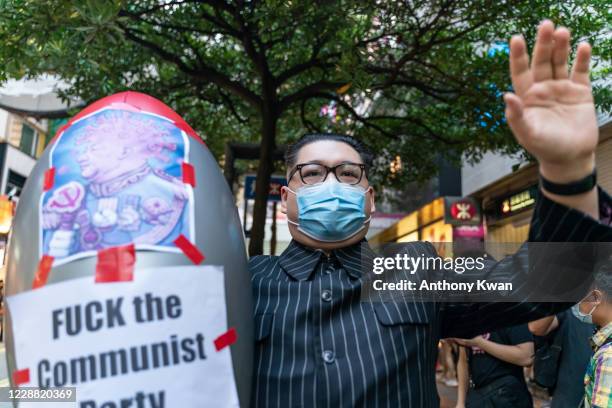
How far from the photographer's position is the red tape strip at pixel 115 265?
3.80 feet

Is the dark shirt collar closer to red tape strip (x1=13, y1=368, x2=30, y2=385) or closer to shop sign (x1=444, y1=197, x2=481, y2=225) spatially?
red tape strip (x1=13, y1=368, x2=30, y2=385)

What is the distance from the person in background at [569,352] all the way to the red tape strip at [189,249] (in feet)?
9.53

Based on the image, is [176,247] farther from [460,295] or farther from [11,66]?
[11,66]

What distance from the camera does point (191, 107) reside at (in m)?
7.62

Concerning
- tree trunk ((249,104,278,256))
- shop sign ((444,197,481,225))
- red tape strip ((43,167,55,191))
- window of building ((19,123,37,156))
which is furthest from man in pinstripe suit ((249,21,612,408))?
window of building ((19,123,37,156))

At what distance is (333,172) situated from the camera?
1823 millimetres

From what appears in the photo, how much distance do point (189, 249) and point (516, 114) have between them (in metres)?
0.87

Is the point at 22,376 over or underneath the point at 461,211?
underneath

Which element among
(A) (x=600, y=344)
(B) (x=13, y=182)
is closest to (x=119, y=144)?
(A) (x=600, y=344)

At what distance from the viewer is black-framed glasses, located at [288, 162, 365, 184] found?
183cm

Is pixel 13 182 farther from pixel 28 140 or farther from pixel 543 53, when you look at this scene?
pixel 543 53

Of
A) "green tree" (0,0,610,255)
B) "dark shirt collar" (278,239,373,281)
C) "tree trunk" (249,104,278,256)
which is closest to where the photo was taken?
"dark shirt collar" (278,239,373,281)

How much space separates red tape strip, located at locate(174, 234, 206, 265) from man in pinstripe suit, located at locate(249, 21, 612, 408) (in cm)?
37

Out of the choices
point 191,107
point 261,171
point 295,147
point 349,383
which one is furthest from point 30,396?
point 191,107
